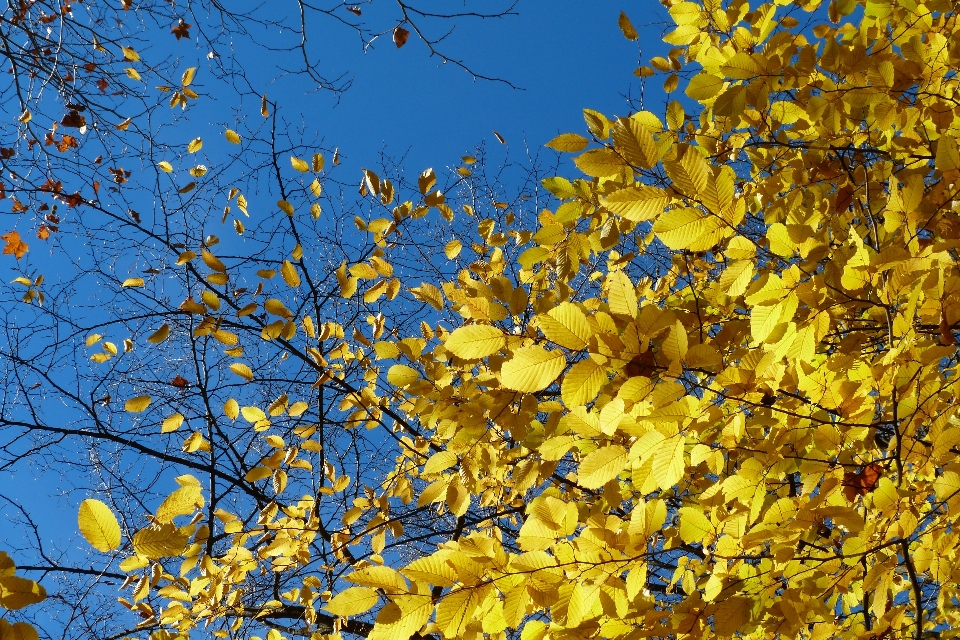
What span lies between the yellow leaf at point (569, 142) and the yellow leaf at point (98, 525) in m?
1.18

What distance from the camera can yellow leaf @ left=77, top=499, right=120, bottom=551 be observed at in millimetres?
938

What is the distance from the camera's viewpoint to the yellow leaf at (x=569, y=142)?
1444mm

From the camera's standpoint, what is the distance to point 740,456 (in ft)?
5.67

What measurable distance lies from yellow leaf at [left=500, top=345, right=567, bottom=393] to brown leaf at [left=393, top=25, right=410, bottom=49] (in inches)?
99.6

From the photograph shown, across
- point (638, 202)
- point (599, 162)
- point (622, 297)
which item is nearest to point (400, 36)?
point (599, 162)

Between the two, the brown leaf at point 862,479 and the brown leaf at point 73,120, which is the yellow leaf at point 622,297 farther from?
the brown leaf at point 73,120

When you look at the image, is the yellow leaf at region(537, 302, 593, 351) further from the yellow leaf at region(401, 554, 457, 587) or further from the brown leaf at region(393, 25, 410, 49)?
the brown leaf at region(393, 25, 410, 49)

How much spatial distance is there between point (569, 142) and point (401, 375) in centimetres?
77

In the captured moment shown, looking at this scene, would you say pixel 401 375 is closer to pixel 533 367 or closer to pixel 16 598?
pixel 533 367

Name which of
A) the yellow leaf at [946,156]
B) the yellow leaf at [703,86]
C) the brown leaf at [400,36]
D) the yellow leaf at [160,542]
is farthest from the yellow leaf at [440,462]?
the brown leaf at [400,36]

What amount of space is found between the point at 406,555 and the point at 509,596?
158 inches

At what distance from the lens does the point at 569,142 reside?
145 centimetres

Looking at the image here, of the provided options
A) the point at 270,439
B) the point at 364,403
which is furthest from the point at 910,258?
the point at 270,439

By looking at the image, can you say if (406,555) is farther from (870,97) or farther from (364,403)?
(870,97)
